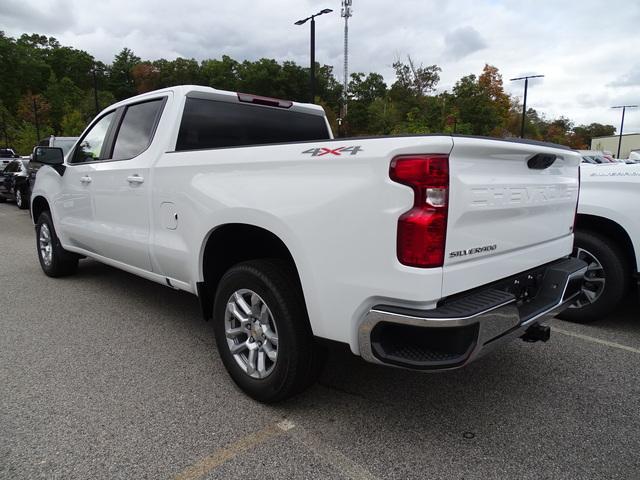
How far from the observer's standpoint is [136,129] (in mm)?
3941

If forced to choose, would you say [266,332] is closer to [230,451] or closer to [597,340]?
[230,451]

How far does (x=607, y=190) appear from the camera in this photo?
4.00 meters

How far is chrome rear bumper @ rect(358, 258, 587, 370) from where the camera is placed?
1.94 meters

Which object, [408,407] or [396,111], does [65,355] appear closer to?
[408,407]

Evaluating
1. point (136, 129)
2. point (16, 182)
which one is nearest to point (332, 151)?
point (136, 129)

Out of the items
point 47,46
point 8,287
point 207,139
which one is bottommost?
Result: point 8,287

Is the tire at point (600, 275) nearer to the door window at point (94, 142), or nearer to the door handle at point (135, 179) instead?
the door handle at point (135, 179)

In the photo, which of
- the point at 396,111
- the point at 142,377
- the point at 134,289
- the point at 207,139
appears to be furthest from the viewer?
the point at 396,111

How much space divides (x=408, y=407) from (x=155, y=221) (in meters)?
2.17

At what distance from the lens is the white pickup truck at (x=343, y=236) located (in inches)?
77.3

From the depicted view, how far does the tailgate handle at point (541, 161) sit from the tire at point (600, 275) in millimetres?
1744

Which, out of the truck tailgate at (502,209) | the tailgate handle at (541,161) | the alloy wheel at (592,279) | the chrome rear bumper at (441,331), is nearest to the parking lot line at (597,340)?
the alloy wheel at (592,279)

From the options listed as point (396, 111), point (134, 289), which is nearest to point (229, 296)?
point (134, 289)

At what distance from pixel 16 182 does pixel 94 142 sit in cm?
1253
